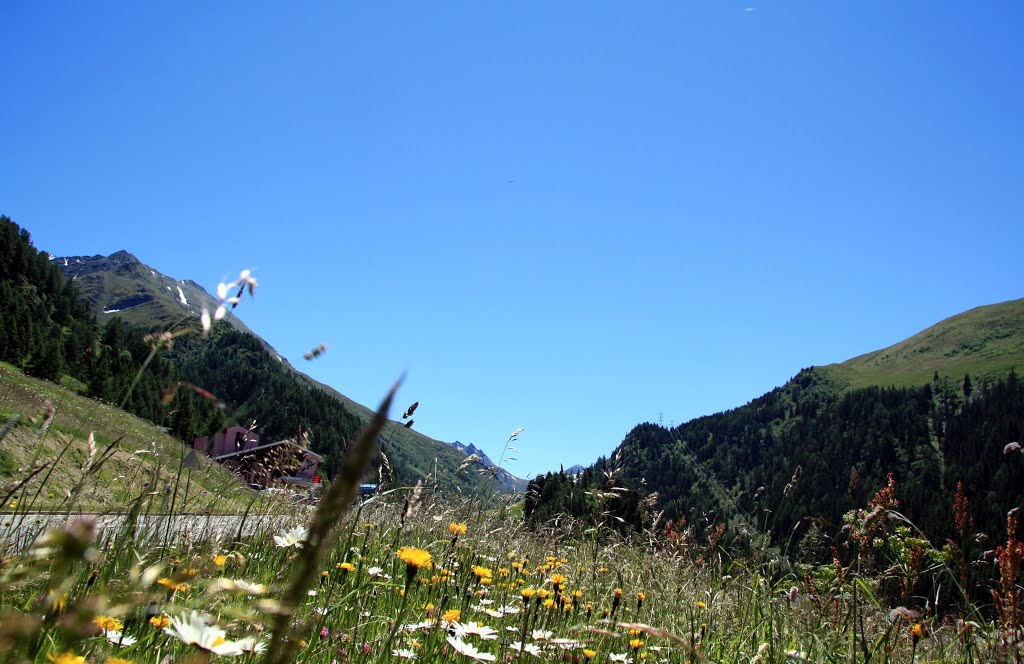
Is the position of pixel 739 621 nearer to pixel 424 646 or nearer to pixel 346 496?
pixel 424 646

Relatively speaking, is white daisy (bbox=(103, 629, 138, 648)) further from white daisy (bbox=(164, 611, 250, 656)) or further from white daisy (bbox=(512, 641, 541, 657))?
white daisy (bbox=(512, 641, 541, 657))

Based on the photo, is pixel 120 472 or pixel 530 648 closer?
pixel 530 648

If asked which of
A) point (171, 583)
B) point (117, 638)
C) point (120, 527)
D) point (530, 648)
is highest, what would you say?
point (171, 583)

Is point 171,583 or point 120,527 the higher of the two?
point 171,583

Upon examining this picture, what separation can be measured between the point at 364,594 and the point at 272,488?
1451mm

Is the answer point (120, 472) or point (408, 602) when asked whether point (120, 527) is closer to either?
point (120, 472)

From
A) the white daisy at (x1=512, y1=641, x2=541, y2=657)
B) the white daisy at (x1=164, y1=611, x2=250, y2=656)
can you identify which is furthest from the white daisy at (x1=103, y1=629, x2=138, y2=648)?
the white daisy at (x1=512, y1=641, x2=541, y2=657)

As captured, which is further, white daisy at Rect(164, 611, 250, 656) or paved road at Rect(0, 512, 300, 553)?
paved road at Rect(0, 512, 300, 553)

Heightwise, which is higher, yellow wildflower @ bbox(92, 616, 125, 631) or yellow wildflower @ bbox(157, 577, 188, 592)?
yellow wildflower @ bbox(157, 577, 188, 592)


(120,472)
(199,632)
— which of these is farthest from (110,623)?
(120,472)

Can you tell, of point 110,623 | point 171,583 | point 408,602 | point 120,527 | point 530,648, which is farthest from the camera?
point 120,527

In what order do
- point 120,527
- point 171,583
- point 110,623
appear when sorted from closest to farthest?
point 171,583, point 110,623, point 120,527

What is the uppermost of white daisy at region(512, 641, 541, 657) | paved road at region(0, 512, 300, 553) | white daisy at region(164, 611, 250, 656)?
white daisy at region(164, 611, 250, 656)

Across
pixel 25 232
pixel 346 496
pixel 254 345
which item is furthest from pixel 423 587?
pixel 254 345
